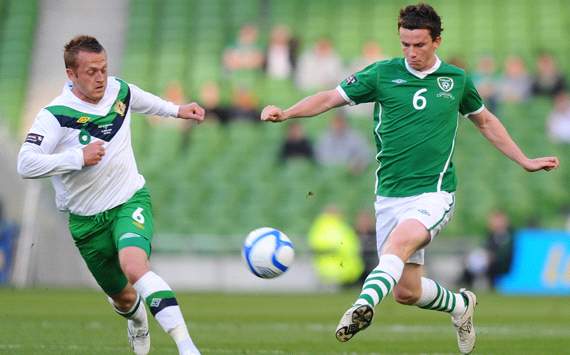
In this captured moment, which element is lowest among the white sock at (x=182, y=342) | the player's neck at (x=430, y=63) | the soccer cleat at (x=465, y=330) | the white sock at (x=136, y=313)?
the soccer cleat at (x=465, y=330)

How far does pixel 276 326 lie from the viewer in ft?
44.9

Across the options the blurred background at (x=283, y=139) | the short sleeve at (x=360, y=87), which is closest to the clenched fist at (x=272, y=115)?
the short sleeve at (x=360, y=87)

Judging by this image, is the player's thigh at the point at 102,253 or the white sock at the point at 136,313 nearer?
the player's thigh at the point at 102,253

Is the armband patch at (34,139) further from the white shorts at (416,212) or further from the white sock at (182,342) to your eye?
the white shorts at (416,212)

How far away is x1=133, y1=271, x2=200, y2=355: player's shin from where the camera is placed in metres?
7.84

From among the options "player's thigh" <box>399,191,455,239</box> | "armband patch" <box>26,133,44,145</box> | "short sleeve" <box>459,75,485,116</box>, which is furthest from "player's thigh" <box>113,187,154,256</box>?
"short sleeve" <box>459,75,485,116</box>

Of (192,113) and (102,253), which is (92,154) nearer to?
(102,253)

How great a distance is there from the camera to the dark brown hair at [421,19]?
28.6 ft

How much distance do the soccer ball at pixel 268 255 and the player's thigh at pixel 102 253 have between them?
3.26 ft

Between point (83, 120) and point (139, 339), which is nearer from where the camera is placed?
point (83, 120)

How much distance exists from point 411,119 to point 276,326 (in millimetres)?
5307

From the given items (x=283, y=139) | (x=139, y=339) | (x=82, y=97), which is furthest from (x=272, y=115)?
(x=283, y=139)

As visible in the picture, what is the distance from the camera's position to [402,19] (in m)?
8.80

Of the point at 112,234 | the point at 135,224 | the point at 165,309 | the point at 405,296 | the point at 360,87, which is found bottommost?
the point at 405,296
